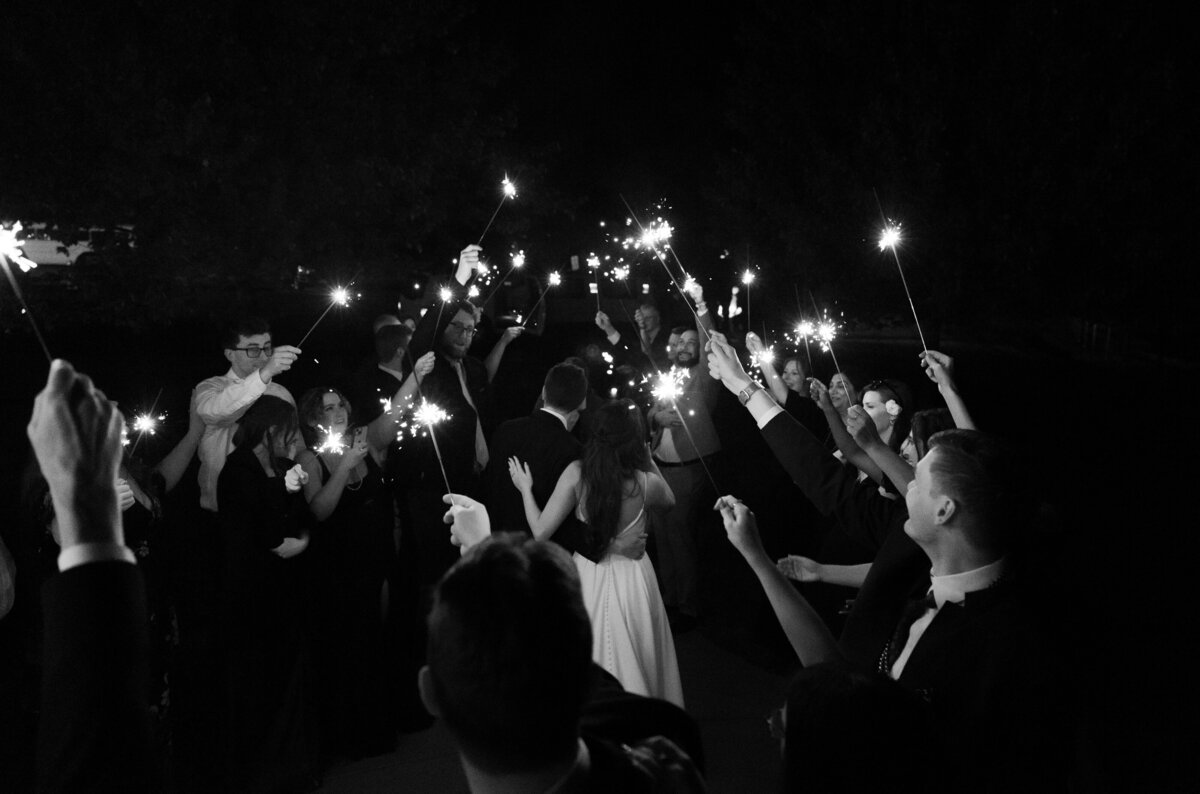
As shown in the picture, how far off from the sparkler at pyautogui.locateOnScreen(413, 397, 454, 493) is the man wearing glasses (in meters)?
0.77

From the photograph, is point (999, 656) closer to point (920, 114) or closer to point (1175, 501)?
point (1175, 501)

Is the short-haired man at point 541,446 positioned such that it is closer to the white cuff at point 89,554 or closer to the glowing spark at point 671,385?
the glowing spark at point 671,385

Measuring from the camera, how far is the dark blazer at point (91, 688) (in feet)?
4.17

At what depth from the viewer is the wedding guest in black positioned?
4.30 meters

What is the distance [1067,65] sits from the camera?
13234 mm

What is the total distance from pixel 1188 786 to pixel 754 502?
15.0 feet

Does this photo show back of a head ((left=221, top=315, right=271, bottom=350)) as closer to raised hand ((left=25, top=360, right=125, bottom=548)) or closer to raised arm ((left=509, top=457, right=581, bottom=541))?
raised arm ((left=509, top=457, right=581, bottom=541))

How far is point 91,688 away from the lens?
1.28m

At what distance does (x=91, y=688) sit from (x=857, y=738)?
134 centimetres

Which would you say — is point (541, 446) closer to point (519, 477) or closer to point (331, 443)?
point (519, 477)

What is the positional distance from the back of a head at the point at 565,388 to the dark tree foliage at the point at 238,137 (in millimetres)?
7821

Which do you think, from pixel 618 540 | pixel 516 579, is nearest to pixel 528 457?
pixel 618 540

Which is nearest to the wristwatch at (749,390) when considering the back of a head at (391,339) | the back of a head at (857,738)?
the back of a head at (857,738)

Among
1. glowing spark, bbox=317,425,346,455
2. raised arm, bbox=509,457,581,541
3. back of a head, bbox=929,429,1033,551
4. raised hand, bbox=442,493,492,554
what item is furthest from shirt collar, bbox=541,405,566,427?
back of a head, bbox=929,429,1033,551
